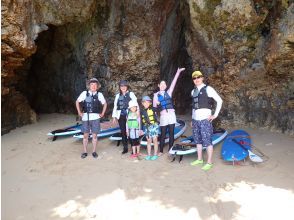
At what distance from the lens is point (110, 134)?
29.2 ft

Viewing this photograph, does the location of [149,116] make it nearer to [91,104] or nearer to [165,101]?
[165,101]

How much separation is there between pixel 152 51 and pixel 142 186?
613 cm

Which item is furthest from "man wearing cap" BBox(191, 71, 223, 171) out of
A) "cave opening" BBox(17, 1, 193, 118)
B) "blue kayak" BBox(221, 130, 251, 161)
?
"cave opening" BBox(17, 1, 193, 118)

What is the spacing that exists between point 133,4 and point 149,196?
7142 millimetres

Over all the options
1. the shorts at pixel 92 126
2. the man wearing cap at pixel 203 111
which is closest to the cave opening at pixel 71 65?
the shorts at pixel 92 126

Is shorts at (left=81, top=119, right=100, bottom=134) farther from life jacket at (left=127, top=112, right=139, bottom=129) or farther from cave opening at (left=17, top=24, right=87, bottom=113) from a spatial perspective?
cave opening at (left=17, top=24, right=87, bottom=113)

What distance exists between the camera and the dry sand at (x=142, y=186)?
4.88m

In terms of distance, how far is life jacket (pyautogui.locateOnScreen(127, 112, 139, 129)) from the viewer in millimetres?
7145

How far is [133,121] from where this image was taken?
7148mm

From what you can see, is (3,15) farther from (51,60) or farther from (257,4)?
(257,4)

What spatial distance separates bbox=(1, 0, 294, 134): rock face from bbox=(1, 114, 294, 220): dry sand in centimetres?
146

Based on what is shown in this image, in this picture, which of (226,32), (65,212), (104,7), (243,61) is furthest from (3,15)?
(243,61)

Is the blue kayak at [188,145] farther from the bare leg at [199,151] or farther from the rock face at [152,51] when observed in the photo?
the rock face at [152,51]

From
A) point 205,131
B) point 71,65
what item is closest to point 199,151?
point 205,131
